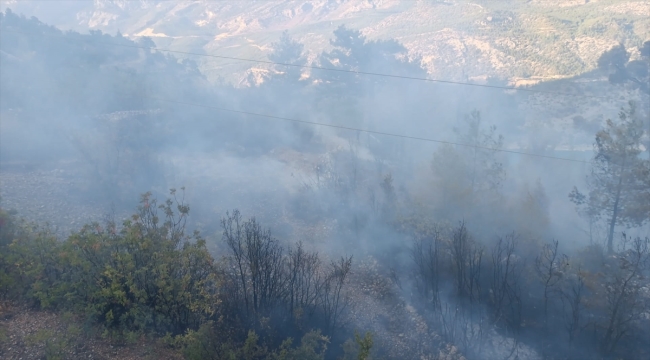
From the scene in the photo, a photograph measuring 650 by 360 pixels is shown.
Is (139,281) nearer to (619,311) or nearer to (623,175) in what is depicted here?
(619,311)

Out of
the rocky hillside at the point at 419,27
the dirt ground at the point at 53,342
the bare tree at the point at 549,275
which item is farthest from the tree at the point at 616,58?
the dirt ground at the point at 53,342

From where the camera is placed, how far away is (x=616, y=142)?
581 inches

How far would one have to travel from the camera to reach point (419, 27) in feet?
171

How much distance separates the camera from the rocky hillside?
36.1 meters

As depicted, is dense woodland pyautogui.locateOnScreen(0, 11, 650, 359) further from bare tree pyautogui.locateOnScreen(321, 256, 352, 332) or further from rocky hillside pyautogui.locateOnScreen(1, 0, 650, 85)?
rocky hillside pyautogui.locateOnScreen(1, 0, 650, 85)

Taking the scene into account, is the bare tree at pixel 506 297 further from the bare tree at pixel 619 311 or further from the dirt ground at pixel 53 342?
the dirt ground at pixel 53 342

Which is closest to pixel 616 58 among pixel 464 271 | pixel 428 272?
pixel 428 272

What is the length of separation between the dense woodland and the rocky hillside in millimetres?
8615

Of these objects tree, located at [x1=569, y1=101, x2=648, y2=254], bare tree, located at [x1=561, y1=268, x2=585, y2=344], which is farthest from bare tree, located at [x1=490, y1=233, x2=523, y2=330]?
tree, located at [x1=569, y1=101, x2=648, y2=254]

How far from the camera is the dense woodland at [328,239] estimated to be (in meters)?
9.82

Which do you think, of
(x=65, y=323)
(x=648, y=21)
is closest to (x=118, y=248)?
(x=65, y=323)

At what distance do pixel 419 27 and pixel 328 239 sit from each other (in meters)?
41.0

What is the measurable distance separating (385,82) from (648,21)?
19936mm

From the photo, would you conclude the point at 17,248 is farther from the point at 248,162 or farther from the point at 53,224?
the point at 248,162
